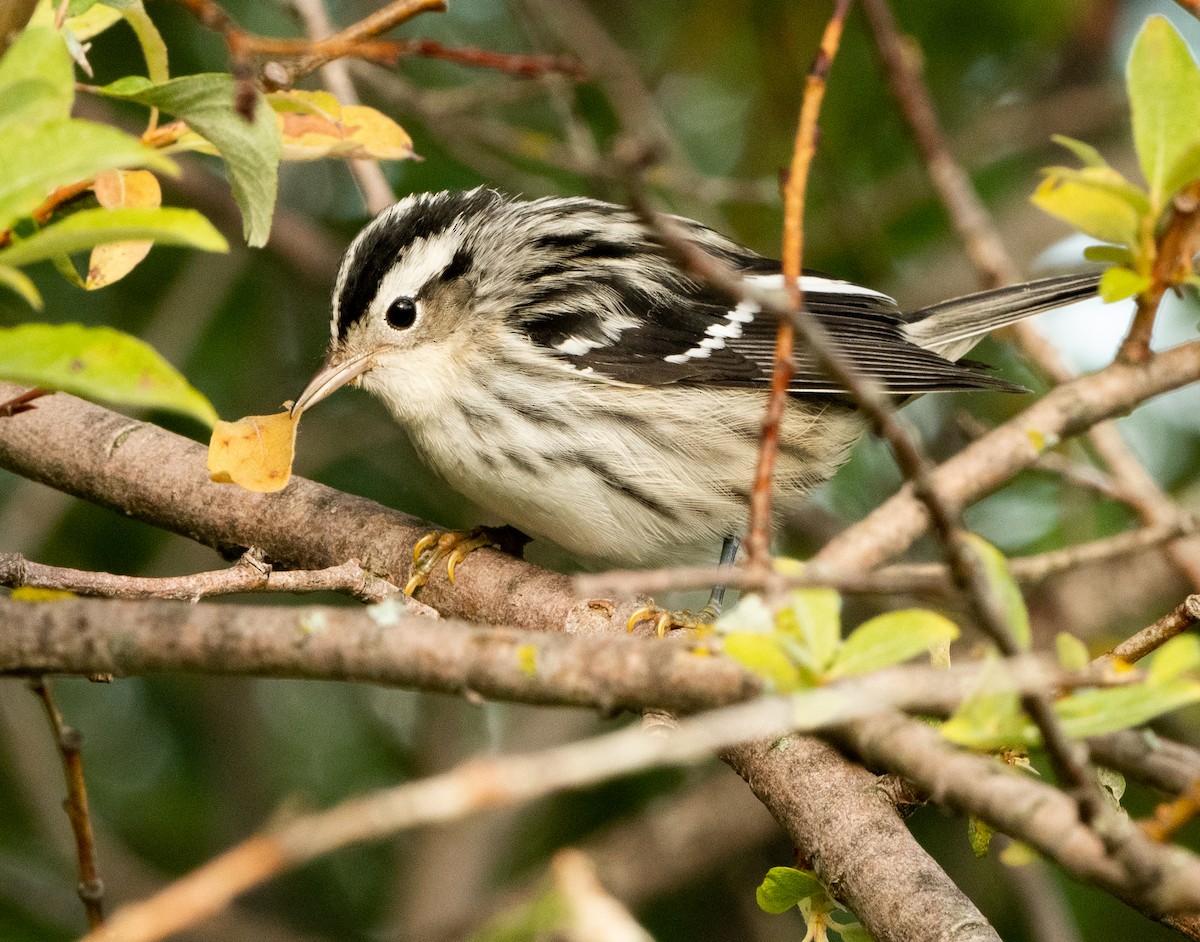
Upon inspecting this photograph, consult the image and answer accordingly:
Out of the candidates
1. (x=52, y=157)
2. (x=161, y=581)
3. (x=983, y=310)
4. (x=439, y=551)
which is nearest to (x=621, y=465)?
(x=439, y=551)

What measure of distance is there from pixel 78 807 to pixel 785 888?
45.0 inches

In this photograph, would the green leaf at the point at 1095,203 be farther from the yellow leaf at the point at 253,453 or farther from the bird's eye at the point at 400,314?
the bird's eye at the point at 400,314

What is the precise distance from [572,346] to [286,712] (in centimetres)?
290

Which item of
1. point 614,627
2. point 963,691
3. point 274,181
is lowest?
point 963,691

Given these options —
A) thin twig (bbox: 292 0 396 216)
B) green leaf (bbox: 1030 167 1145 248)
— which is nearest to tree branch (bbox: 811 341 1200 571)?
green leaf (bbox: 1030 167 1145 248)

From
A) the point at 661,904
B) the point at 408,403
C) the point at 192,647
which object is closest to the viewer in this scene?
the point at 192,647

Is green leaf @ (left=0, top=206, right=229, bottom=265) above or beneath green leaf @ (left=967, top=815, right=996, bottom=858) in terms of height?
above

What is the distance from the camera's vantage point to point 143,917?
1.25m

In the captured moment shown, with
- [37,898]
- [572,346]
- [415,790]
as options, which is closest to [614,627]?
[572,346]

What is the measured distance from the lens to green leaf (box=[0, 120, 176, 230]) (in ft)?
5.27

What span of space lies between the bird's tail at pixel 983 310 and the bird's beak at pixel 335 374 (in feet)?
6.11

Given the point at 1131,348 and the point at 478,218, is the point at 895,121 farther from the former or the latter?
the point at 1131,348

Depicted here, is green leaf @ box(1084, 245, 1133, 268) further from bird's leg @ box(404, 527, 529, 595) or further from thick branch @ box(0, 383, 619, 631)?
bird's leg @ box(404, 527, 529, 595)

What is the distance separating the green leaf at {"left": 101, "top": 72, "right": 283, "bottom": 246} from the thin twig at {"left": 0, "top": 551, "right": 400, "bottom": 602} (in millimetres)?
727
